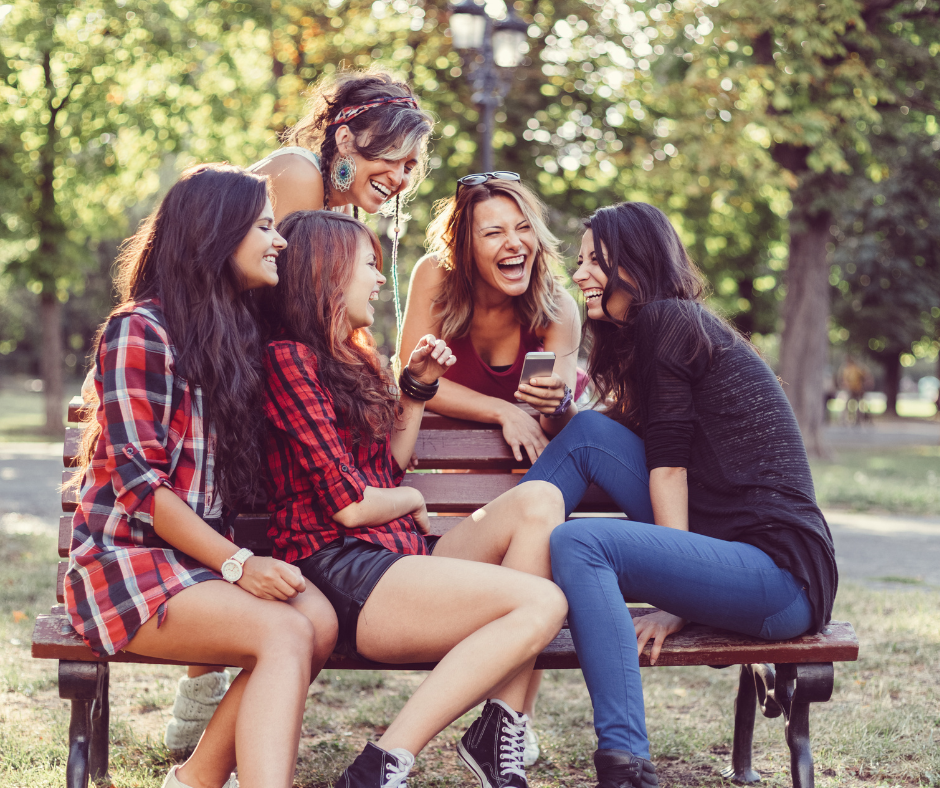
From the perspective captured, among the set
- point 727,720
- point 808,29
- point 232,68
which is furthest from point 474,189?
point 232,68

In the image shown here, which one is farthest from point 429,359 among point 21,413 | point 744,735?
point 21,413

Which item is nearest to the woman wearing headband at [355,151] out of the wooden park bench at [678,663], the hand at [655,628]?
the wooden park bench at [678,663]

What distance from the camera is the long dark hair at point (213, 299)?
2.44 m

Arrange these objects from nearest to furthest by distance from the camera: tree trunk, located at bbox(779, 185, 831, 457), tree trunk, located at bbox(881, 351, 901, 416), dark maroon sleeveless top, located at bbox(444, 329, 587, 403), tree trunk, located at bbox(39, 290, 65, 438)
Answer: dark maroon sleeveless top, located at bbox(444, 329, 587, 403)
tree trunk, located at bbox(779, 185, 831, 457)
tree trunk, located at bbox(39, 290, 65, 438)
tree trunk, located at bbox(881, 351, 901, 416)

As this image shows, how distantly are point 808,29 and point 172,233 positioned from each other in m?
10.5

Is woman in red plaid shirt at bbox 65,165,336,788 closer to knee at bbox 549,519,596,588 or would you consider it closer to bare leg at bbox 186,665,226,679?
knee at bbox 549,519,596,588

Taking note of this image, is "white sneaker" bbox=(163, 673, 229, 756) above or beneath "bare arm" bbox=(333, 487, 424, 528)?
beneath

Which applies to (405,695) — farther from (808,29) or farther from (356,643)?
(808,29)

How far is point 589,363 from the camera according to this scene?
10.7 ft

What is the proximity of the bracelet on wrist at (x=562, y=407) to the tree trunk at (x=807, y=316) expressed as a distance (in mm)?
11357

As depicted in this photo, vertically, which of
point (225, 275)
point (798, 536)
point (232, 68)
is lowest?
point (798, 536)

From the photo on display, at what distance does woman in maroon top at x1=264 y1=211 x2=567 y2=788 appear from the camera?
2.37m

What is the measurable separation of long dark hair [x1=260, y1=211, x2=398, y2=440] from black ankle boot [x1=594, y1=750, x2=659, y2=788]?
104 cm

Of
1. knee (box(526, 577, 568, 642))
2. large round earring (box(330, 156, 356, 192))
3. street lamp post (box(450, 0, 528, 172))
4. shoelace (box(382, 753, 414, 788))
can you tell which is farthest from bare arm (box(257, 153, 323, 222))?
street lamp post (box(450, 0, 528, 172))
